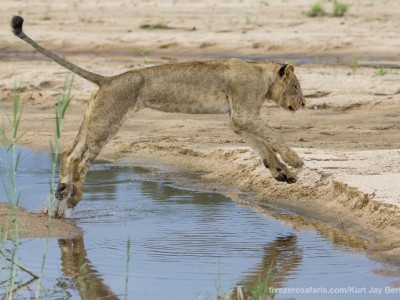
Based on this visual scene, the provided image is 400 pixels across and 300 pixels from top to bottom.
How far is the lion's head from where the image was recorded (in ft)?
32.0

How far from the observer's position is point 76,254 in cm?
752

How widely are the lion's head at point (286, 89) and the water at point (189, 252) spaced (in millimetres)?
999

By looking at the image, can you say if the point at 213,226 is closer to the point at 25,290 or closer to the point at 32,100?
the point at 25,290

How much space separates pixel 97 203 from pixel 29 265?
2.40 metres

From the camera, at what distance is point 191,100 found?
9.43 metres

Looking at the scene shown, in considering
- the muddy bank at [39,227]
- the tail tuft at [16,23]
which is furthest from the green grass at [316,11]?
the tail tuft at [16,23]

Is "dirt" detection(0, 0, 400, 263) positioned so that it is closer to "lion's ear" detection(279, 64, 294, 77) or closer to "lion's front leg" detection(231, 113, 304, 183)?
"lion's front leg" detection(231, 113, 304, 183)

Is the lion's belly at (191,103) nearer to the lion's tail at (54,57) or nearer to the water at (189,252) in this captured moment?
the lion's tail at (54,57)

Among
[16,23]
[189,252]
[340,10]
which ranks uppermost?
[340,10]

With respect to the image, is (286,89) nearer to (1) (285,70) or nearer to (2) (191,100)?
(1) (285,70)

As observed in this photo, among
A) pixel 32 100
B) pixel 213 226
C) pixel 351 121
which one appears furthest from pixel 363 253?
pixel 32 100

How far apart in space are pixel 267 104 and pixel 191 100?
5.33m

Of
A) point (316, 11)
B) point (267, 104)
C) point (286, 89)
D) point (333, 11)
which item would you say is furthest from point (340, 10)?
point (286, 89)

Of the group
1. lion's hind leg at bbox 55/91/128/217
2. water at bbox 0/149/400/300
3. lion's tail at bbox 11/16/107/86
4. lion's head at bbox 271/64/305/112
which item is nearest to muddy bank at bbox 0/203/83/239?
water at bbox 0/149/400/300
